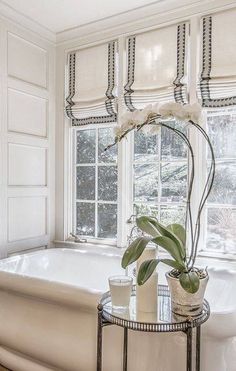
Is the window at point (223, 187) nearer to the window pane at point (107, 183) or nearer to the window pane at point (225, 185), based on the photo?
the window pane at point (225, 185)

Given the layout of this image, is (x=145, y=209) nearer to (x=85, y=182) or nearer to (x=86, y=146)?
(x=85, y=182)

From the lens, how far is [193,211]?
2.49 metres

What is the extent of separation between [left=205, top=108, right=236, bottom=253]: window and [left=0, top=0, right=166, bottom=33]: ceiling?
106cm

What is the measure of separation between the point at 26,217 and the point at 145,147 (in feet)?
3.98

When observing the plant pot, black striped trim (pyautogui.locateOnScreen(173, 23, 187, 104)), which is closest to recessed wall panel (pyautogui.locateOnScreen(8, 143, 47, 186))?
black striped trim (pyautogui.locateOnScreen(173, 23, 187, 104))

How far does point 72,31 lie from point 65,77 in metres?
0.41

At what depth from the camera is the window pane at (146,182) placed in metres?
2.73

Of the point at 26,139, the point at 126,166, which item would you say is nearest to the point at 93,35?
Result: the point at 26,139

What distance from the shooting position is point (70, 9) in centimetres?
261

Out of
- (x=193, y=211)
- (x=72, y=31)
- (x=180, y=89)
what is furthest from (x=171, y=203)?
(x=72, y=31)

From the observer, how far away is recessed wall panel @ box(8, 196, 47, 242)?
276 cm

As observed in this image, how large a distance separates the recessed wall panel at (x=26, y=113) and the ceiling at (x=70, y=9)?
0.64 meters

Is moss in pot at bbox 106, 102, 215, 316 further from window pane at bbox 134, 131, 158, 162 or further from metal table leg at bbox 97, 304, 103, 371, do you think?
window pane at bbox 134, 131, 158, 162

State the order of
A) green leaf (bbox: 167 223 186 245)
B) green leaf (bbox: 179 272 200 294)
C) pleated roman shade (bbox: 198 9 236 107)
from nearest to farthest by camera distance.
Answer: green leaf (bbox: 179 272 200 294) → green leaf (bbox: 167 223 186 245) → pleated roman shade (bbox: 198 9 236 107)
